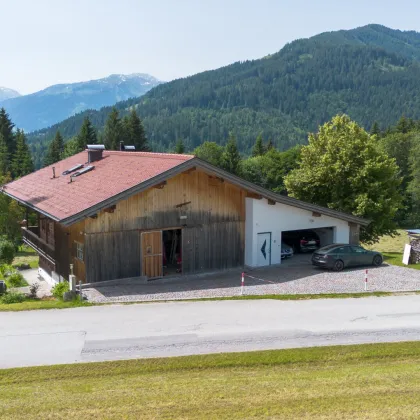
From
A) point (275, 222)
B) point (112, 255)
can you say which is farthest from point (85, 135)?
point (112, 255)

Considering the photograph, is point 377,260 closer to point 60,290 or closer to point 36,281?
point 60,290

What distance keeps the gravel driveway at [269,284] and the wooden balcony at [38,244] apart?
5.65m

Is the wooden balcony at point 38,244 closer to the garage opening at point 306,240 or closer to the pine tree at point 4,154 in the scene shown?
the garage opening at point 306,240

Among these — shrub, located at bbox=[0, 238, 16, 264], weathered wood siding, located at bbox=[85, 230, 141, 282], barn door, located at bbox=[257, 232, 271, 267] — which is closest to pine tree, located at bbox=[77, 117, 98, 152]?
shrub, located at bbox=[0, 238, 16, 264]

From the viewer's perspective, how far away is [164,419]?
880 cm

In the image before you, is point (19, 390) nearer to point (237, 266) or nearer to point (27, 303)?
point (27, 303)

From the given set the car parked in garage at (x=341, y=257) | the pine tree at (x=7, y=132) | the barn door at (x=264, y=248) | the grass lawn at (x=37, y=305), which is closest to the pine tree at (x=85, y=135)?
the pine tree at (x=7, y=132)

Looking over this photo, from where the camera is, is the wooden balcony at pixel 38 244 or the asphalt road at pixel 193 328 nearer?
the asphalt road at pixel 193 328

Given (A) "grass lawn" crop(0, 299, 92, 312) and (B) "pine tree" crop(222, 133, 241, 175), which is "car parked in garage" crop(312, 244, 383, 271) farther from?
(B) "pine tree" crop(222, 133, 241, 175)

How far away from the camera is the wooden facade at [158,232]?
21.2 metres

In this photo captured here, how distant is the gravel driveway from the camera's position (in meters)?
19.7

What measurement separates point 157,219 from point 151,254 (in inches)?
60.7

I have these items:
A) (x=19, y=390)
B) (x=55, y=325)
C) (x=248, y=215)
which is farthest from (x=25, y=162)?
(x=19, y=390)

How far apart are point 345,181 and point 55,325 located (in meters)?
24.4
